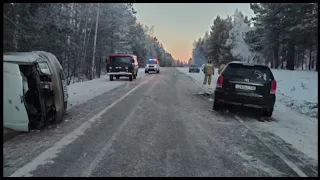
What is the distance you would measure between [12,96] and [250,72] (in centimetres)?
691

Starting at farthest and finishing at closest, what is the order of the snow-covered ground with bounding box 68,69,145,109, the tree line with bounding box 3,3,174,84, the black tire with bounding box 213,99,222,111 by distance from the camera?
the tree line with bounding box 3,3,174,84, the snow-covered ground with bounding box 68,69,145,109, the black tire with bounding box 213,99,222,111

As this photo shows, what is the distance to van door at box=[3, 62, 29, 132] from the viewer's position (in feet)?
21.9

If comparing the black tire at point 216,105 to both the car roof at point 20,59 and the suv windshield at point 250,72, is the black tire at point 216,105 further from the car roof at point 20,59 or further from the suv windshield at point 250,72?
the car roof at point 20,59

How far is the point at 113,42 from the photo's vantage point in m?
43.2

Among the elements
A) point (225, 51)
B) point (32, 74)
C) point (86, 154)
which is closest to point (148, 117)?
point (32, 74)

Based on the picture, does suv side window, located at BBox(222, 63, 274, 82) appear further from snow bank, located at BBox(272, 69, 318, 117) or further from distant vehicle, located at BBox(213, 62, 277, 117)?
snow bank, located at BBox(272, 69, 318, 117)

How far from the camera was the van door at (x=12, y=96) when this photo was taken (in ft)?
21.9

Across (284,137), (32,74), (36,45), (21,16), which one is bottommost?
(284,137)

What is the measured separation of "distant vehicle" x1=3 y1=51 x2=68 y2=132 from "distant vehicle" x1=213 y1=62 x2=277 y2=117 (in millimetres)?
4978

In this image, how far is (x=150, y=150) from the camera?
236 inches

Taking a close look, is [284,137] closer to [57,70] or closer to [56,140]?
[56,140]

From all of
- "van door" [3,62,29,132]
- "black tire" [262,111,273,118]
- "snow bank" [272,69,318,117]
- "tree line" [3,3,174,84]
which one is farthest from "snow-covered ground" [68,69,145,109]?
"snow bank" [272,69,318,117]

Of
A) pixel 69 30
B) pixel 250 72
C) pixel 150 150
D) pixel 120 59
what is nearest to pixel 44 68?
pixel 150 150

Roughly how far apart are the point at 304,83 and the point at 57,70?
49.1 ft
